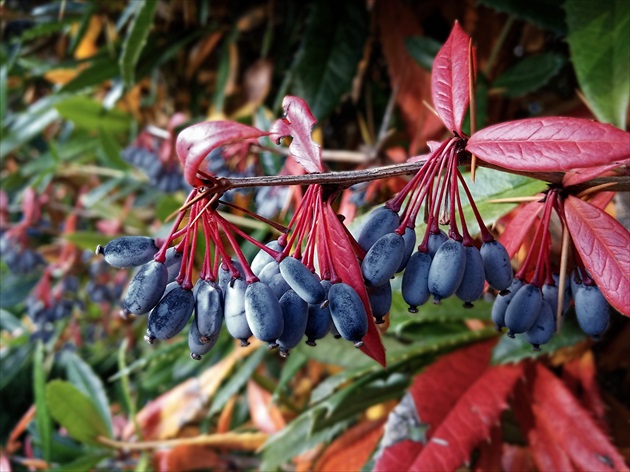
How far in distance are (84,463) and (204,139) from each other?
0.78m

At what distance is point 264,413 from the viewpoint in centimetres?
96

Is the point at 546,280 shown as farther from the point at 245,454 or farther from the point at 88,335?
the point at 88,335

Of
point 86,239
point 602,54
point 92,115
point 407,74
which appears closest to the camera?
→ point 602,54

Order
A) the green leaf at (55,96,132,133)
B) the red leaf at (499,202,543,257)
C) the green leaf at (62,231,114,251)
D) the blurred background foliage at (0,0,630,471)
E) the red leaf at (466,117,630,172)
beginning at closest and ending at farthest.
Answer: the red leaf at (466,117,630,172) → the red leaf at (499,202,543,257) → the blurred background foliage at (0,0,630,471) → the green leaf at (62,231,114,251) → the green leaf at (55,96,132,133)

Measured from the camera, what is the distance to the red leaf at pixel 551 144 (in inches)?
12.8

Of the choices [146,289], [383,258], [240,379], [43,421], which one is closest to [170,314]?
[146,289]

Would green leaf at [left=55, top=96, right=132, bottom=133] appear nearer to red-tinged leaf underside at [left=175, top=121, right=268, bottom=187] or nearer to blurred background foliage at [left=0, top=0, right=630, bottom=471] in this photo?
blurred background foliage at [left=0, top=0, right=630, bottom=471]

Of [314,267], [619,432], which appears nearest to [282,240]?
[314,267]

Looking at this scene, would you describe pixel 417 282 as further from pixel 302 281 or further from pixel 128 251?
pixel 128 251

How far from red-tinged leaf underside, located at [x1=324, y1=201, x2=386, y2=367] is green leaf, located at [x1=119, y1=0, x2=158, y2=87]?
59 cm

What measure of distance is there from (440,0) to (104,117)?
77 cm

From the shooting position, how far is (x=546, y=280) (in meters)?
0.46

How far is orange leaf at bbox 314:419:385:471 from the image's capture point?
780mm

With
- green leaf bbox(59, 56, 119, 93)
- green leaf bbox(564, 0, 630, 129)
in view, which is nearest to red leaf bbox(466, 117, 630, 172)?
green leaf bbox(564, 0, 630, 129)
